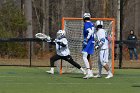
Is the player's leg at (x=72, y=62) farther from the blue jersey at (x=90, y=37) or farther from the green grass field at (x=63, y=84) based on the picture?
the blue jersey at (x=90, y=37)

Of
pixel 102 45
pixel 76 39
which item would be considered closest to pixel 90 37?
pixel 102 45

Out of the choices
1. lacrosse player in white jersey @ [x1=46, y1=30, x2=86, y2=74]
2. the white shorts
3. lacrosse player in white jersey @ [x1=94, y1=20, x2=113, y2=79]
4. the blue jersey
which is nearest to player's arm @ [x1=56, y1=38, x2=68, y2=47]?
lacrosse player in white jersey @ [x1=46, y1=30, x2=86, y2=74]

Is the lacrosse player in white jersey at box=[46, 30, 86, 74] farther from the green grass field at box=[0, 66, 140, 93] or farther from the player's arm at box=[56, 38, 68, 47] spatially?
the green grass field at box=[0, 66, 140, 93]

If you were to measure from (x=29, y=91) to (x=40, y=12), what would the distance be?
125 feet

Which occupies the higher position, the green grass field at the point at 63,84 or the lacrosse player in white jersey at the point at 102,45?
the lacrosse player in white jersey at the point at 102,45

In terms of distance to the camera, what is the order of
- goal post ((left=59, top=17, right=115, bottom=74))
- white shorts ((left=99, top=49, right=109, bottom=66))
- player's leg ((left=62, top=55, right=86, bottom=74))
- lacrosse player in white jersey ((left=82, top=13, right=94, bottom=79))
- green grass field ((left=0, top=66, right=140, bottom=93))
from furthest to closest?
goal post ((left=59, top=17, right=115, bottom=74)) < player's leg ((left=62, top=55, right=86, bottom=74)) < white shorts ((left=99, top=49, right=109, bottom=66)) < lacrosse player in white jersey ((left=82, top=13, right=94, bottom=79)) < green grass field ((left=0, top=66, right=140, bottom=93))

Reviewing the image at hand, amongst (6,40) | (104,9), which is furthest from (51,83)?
(104,9)

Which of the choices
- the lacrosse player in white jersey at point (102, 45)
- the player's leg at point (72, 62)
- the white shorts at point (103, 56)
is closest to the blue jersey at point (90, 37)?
the lacrosse player in white jersey at point (102, 45)

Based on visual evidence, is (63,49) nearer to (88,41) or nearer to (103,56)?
(88,41)

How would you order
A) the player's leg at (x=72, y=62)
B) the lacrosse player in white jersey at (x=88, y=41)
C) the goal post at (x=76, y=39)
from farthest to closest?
the goal post at (x=76, y=39), the player's leg at (x=72, y=62), the lacrosse player in white jersey at (x=88, y=41)

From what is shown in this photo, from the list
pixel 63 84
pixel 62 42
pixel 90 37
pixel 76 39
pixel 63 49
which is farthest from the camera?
pixel 76 39

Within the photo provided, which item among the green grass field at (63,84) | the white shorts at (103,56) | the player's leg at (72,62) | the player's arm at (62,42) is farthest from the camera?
the player's leg at (72,62)

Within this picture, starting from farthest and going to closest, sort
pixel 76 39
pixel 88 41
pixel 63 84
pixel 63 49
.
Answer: pixel 76 39 < pixel 63 49 < pixel 88 41 < pixel 63 84

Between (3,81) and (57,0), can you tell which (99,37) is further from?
(57,0)
